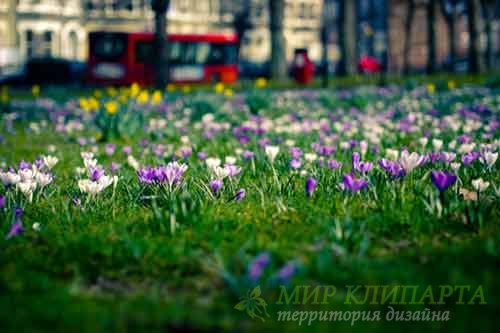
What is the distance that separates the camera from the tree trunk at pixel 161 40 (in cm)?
1981

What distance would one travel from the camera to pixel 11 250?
2.65m

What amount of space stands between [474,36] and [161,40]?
1365 centimetres

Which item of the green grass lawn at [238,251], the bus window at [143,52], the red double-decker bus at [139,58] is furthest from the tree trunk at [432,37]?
the green grass lawn at [238,251]

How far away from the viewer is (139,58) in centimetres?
3212

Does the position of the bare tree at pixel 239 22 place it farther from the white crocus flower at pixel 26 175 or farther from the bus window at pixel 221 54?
the white crocus flower at pixel 26 175

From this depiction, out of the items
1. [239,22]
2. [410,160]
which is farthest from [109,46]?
[410,160]

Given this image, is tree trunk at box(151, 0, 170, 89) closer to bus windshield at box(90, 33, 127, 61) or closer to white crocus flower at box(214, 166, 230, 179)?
bus windshield at box(90, 33, 127, 61)

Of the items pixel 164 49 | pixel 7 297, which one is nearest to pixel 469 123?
pixel 7 297

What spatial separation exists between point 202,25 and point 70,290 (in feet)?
181

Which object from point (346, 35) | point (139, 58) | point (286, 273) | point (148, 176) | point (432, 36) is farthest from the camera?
point (432, 36)

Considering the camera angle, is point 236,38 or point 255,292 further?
point 236,38

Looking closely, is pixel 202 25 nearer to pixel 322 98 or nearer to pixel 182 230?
pixel 322 98

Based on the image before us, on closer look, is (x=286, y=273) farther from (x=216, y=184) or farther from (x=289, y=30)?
(x=289, y=30)

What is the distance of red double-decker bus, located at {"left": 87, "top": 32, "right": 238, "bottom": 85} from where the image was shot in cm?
3191
